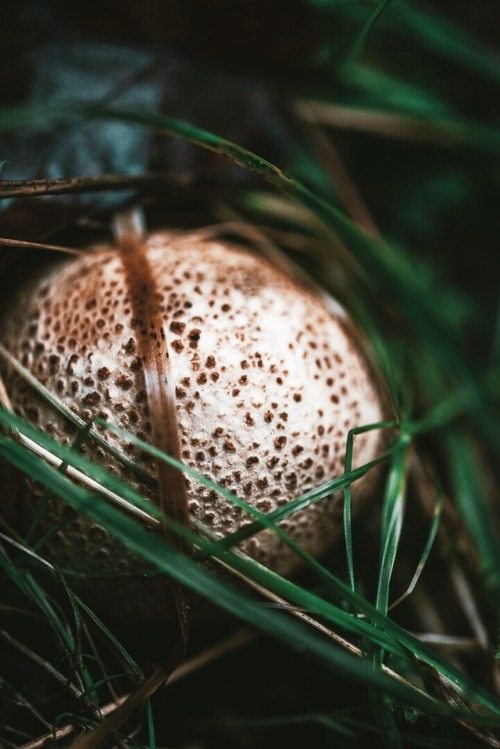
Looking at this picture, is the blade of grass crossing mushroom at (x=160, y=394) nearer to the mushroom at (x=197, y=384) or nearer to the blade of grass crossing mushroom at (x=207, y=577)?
the mushroom at (x=197, y=384)

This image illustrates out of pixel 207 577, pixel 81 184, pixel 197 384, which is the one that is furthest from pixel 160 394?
pixel 81 184

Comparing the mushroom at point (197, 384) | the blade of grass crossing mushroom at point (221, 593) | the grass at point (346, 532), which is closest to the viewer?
the blade of grass crossing mushroom at point (221, 593)

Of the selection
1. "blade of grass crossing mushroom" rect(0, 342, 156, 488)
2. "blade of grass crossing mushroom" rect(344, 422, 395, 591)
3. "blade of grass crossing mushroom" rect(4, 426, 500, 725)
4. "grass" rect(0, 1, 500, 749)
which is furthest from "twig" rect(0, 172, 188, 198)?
"blade of grass crossing mushroom" rect(344, 422, 395, 591)

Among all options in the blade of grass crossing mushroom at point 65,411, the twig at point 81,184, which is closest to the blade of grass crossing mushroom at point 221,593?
the blade of grass crossing mushroom at point 65,411

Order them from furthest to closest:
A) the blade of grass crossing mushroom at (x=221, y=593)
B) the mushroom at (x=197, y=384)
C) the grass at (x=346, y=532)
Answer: the mushroom at (x=197, y=384), the grass at (x=346, y=532), the blade of grass crossing mushroom at (x=221, y=593)

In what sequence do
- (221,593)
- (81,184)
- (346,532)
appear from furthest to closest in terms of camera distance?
(81,184) → (346,532) → (221,593)

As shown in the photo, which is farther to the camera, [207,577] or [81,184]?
[81,184]

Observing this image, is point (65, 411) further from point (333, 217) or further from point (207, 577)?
point (333, 217)
